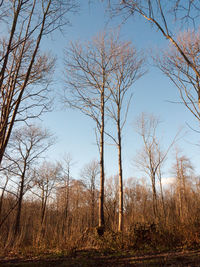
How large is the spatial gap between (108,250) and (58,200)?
54.9ft

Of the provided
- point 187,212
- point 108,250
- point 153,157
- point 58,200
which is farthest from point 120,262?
point 58,200

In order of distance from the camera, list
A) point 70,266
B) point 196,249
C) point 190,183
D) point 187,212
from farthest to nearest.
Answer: point 190,183 < point 187,212 < point 196,249 < point 70,266

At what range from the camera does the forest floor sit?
14.1ft

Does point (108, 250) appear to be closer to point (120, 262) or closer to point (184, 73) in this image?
point (120, 262)

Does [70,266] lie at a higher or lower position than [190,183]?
lower

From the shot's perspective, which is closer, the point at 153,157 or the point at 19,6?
the point at 19,6

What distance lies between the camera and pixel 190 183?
2383cm

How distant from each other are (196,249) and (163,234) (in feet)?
3.24

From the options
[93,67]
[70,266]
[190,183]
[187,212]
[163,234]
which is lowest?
[70,266]

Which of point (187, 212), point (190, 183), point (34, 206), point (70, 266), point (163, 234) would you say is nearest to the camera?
point (70, 266)

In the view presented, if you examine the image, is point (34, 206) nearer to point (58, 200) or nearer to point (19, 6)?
point (58, 200)

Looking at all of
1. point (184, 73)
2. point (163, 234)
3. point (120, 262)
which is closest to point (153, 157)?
point (163, 234)

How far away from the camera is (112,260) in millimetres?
4781

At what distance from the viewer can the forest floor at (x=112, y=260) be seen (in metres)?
4.31
